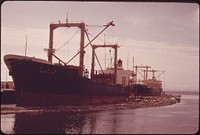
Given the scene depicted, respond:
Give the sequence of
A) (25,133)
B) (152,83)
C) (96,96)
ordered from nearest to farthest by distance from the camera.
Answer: (25,133), (96,96), (152,83)

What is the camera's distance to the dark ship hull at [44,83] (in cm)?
2761

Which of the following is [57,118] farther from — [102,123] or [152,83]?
[152,83]

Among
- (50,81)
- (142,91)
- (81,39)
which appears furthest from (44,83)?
(142,91)

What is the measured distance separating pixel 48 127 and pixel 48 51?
16972mm

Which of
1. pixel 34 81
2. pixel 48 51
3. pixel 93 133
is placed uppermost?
pixel 48 51

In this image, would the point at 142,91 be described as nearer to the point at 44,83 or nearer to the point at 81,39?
the point at 81,39

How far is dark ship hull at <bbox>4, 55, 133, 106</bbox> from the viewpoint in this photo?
90.6 ft

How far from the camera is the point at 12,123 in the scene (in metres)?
20.2

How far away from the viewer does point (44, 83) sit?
28.5m

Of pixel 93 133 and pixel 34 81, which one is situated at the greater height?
pixel 34 81

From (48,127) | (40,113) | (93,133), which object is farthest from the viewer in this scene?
(40,113)

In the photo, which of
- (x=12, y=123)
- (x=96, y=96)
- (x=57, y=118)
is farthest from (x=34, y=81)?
(x=96, y=96)

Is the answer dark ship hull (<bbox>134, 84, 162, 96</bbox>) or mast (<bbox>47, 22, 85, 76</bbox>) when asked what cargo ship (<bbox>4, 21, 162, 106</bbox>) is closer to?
mast (<bbox>47, 22, 85, 76</bbox>)

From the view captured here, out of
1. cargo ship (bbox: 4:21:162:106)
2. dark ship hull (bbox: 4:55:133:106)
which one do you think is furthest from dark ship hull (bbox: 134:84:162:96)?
dark ship hull (bbox: 4:55:133:106)
